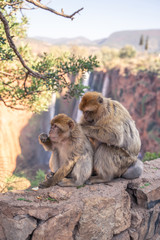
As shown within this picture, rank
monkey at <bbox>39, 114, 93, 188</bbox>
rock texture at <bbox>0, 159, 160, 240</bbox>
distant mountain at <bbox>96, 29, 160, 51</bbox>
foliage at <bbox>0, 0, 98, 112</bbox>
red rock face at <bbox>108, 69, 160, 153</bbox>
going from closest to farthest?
1. rock texture at <bbox>0, 159, 160, 240</bbox>
2. monkey at <bbox>39, 114, 93, 188</bbox>
3. foliage at <bbox>0, 0, 98, 112</bbox>
4. red rock face at <bbox>108, 69, 160, 153</bbox>
5. distant mountain at <bbox>96, 29, 160, 51</bbox>

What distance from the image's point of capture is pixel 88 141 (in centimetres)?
355

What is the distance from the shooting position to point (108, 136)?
337 centimetres

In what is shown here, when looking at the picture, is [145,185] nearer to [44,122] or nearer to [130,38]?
[44,122]

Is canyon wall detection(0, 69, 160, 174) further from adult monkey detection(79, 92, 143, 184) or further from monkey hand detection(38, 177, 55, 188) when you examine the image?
adult monkey detection(79, 92, 143, 184)

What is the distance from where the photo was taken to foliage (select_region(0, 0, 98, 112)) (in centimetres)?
431

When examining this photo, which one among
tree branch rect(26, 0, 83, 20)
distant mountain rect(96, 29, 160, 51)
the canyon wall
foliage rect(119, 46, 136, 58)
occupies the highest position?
distant mountain rect(96, 29, 160, 51)

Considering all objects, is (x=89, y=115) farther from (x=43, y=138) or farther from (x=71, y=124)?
(x=43, y=138)

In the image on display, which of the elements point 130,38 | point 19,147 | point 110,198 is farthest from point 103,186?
point 130,38

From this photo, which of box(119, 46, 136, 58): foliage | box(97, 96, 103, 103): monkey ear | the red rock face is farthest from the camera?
box(119, 46, 136, 58): foliage

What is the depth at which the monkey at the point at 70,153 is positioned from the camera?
3307 mm

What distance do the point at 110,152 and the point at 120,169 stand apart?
341 millimetres

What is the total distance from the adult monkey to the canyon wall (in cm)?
1290

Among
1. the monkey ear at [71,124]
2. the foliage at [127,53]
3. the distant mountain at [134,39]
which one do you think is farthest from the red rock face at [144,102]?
the distant mountain at [134,39]

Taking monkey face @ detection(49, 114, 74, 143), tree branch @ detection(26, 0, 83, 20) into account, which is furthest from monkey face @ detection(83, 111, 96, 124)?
tree branch @ detection(26, 0, 83, 20)
